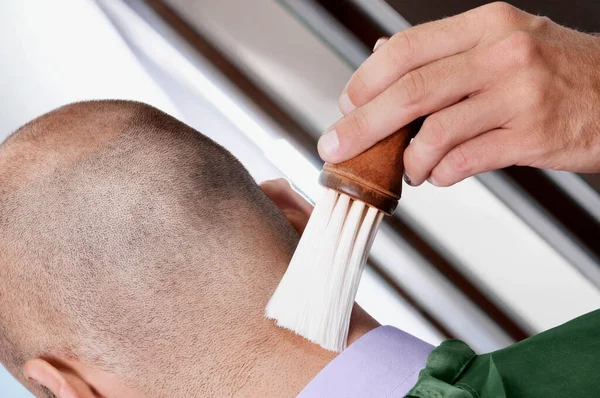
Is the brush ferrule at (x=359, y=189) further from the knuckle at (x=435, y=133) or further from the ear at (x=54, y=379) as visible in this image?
the ear at (x=54, y=379)

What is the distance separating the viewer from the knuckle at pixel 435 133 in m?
0.52

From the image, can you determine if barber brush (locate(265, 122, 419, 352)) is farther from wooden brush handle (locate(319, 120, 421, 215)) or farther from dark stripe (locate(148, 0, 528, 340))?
dark stripe (locate(148, 0, 528, 340))

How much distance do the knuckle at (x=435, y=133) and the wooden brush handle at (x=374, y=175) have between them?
0.02m

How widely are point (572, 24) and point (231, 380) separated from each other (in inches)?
34.1

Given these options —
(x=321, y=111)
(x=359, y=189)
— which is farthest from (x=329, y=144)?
(x=321, y=111)

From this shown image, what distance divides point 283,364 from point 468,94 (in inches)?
11.4

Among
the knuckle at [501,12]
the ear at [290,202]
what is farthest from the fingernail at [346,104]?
the ear at [290,202]

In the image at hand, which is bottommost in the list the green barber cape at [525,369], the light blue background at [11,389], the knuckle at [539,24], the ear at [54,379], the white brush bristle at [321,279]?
the light blue background at [11,389]

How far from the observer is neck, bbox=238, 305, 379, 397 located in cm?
58

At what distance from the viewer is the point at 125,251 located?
629 millimetres

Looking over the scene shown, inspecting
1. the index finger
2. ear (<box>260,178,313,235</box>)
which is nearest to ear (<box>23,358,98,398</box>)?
ear (<box>260,178,313,235</box>)

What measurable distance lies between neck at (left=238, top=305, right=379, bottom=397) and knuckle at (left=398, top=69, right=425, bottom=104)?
0.80 feet

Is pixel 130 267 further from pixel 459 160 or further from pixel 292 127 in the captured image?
pixel 292 127

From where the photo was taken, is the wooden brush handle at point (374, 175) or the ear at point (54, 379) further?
the ear at point (54, 379)
